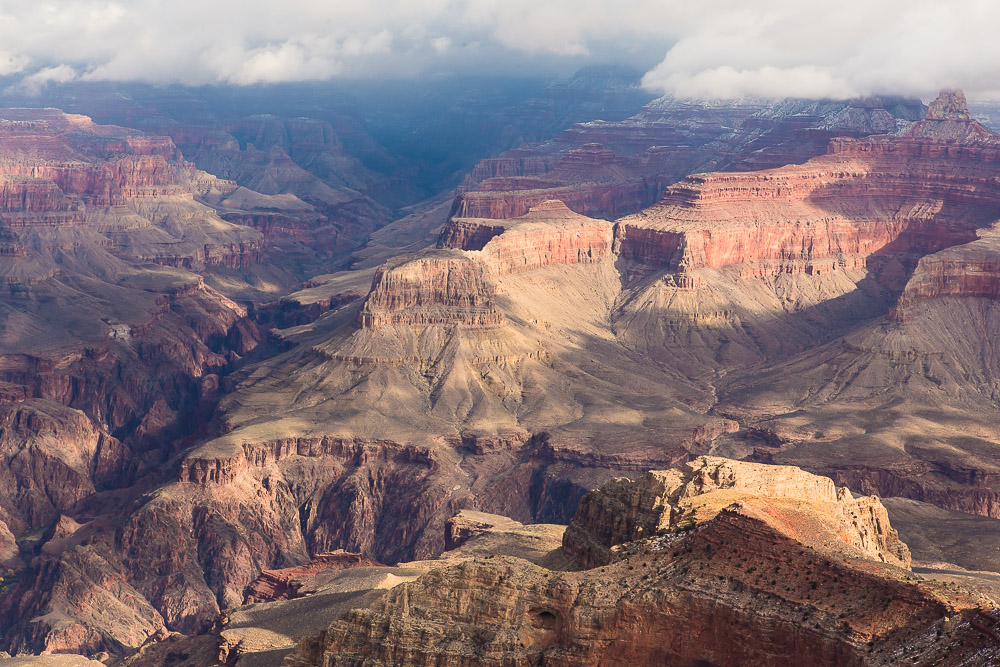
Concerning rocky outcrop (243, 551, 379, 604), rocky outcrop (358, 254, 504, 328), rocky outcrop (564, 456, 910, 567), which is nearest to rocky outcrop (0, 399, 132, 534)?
rocky outcrop (358, 254, 504, 328)

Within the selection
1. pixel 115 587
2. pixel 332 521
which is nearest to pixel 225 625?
pixel 115 587

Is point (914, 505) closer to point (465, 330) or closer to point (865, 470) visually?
point (865, 470)

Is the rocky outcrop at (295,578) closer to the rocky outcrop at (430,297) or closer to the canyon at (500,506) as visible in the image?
the canyon at (500,506)

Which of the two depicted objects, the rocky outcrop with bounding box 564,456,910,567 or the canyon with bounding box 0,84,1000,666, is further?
the rocky outcrop with bounding box 564,456,910,567

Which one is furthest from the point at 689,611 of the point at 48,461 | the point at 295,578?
the point at 48,461

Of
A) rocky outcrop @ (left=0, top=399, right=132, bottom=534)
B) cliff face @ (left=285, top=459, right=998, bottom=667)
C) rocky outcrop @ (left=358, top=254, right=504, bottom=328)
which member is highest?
cliff face @ (left=285, top=459, right=998, bottom=667)

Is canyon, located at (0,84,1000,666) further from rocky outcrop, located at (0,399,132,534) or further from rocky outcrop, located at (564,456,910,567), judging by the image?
rocky outcrop, located at (0,399,132,534)

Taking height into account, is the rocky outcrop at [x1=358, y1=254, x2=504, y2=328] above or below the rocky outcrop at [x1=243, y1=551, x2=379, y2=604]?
above

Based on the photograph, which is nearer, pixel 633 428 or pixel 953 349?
pixel 633 428
